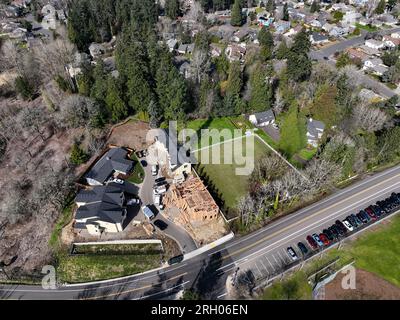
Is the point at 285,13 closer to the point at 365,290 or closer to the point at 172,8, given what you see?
the point at 172,8

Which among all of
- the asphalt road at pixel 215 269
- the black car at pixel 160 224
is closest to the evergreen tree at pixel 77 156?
the black car at pixel 160 224

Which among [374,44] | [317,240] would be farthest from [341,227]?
[374,44]

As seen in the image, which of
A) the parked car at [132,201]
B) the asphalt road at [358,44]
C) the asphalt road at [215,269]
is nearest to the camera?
the asphalt road at [215,269]

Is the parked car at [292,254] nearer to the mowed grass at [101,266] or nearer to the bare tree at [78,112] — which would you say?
the mowed grass at [101,266]

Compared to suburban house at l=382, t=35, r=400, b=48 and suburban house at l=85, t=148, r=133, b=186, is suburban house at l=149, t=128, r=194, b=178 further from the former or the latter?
suburban house at l=382, t=35, r=400, b=48

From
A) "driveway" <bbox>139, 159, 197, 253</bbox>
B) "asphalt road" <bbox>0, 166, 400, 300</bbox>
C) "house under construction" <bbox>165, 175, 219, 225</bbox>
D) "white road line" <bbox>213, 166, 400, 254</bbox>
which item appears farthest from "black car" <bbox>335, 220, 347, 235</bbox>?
"driveway" <bbox>139, 159, 197, 253</bbox>
